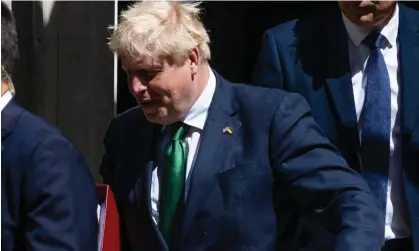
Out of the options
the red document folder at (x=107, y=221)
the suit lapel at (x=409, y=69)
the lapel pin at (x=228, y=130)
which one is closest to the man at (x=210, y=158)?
the lapel pin at (x=228, y=130)

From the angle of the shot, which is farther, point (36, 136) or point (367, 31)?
point (367, 31)

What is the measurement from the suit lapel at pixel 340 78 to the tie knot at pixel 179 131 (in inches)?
24.7

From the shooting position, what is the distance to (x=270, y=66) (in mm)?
3836

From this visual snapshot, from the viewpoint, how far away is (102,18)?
4730 mm

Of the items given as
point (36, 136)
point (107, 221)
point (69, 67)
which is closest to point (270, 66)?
point (107, 221)

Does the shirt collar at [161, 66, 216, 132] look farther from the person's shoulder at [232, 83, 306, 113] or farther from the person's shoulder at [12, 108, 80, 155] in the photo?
the person's shoulder at [12, 108, 80, 155]

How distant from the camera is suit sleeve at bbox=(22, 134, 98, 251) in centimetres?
290

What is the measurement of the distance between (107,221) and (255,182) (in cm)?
47

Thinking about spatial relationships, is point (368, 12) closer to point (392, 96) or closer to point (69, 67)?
point (392, 96)

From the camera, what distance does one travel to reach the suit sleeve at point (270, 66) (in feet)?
12.5

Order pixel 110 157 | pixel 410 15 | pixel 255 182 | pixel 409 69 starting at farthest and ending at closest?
pixel 410 15
pixel 409 69
pixel 110 157
pixel 255 182

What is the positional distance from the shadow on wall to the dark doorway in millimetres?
103

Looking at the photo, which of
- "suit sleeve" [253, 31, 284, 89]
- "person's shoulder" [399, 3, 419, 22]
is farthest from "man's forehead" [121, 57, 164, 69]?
"person's shoulder" [399, 3, 419, 22]

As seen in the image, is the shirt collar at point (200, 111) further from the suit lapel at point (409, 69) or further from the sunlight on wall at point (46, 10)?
the sunlight on wall at point (46, 10)
